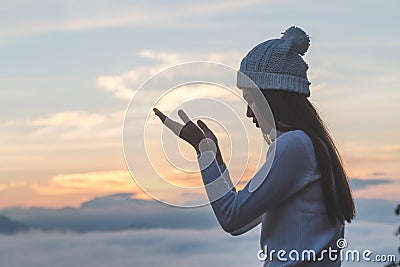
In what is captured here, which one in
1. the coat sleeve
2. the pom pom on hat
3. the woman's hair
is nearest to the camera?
the coat sleeve

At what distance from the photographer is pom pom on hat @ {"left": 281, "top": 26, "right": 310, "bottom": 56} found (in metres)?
2.95

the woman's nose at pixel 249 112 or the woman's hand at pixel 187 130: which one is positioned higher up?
the woman's nose at pixel 249 112

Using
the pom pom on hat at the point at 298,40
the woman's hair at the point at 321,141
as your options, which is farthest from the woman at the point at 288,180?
the pom pom on hat at the point at 298,40

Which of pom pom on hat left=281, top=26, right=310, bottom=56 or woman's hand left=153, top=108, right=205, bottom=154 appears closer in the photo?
woman's hand left=153, top=108, right=205, bottom=154

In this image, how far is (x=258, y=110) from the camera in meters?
2.73

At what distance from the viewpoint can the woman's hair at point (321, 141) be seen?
8.86 feet

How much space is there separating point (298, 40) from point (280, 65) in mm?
158

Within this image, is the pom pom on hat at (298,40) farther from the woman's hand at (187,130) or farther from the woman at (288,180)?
the woman's hand at (187,130)

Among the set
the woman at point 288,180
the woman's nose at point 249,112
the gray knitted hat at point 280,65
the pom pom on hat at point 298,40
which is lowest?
the woman at point 288,180

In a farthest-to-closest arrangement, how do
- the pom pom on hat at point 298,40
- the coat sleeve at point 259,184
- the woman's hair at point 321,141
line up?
the pom pom on hat at point 298,40
the woman's hair at point 321,141
the coat sleeve at point 259,184

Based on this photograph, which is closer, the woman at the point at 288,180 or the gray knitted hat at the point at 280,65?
the woman at the point at 288,180

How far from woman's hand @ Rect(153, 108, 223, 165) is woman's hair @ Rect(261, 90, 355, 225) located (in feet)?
0.79

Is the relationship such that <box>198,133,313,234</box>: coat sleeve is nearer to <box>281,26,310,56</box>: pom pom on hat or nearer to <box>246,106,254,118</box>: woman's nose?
<box>246,106,254,118</box>: woman's nose

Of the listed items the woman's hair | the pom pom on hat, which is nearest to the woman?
the woman's hair
